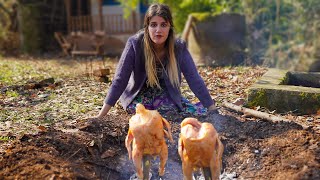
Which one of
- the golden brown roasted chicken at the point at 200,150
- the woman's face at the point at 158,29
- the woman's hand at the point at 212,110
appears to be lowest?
the woman's hand at the point at 212,110

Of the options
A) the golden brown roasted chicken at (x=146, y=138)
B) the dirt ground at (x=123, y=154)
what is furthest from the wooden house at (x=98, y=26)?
the golden brown roasted chicken at (x=146, y=138)

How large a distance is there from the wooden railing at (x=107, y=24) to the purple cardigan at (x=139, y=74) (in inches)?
455

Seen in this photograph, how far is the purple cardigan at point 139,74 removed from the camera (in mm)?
4645

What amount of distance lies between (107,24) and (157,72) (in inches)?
491

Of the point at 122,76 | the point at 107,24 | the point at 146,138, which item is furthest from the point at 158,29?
the point at 107,24

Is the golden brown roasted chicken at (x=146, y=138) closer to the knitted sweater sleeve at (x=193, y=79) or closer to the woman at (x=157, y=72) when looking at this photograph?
the woman at (x=157, y=72)

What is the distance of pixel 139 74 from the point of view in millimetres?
4973

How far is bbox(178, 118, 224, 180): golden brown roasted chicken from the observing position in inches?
110

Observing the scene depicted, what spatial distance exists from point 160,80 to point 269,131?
1.64 metres

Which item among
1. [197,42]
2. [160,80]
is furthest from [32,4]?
[160,80]

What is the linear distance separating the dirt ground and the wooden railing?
1266 centimetres

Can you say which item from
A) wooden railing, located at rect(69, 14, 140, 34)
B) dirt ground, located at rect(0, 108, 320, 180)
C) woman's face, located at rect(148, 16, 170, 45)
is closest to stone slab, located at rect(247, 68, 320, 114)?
dirt ground, located at rect(0, 108, 320, 180)

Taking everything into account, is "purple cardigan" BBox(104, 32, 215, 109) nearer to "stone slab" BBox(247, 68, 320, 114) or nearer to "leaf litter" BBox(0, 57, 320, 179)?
"leaf litter" BBox(0, 57, 320, 179)

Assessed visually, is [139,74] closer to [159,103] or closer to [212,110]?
[159,103]
